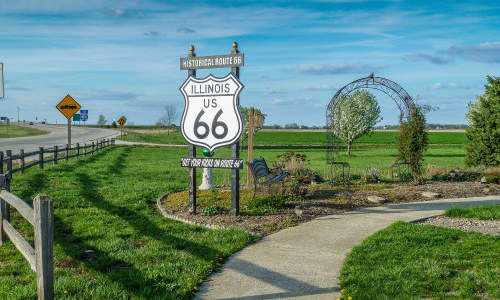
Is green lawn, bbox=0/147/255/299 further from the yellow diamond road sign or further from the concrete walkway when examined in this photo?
the yellow diamond road sign

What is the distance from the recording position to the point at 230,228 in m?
7.47

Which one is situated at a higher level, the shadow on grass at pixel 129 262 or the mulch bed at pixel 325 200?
the mulch bed at pixel 325 200

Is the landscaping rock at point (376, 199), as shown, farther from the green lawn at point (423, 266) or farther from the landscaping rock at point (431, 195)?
the green lawn at point (423, 266)

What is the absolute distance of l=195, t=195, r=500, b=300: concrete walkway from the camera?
4645 mm

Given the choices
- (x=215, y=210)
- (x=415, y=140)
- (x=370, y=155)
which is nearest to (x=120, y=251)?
(x=215, y=210)

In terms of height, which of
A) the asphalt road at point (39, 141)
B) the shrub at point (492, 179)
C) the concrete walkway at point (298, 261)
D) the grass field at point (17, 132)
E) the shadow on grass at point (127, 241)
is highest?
the grass field at point (17, 132)

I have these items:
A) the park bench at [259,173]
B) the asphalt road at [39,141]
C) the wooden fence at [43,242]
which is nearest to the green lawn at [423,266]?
the wooden fence at [43,242]

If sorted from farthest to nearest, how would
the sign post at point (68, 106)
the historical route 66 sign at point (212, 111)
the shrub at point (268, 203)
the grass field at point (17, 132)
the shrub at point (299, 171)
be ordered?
the grass field at point (17, 132) < the sign post at point (68, 106) < the shrub at point (299, 171) < the shrub at point (268, 203) < the historical route 66 sign at point (212, 111)

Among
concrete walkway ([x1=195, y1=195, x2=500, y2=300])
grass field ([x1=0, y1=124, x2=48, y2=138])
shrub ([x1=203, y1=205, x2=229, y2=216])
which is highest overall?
grass field ([x1=0, y1=124, x2=48, y2=138])

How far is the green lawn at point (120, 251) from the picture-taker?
4.74 meters

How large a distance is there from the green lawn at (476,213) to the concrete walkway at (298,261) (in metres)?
0.48

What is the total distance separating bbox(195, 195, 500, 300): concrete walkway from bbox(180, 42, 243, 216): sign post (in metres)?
2.08

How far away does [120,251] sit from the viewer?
621cm

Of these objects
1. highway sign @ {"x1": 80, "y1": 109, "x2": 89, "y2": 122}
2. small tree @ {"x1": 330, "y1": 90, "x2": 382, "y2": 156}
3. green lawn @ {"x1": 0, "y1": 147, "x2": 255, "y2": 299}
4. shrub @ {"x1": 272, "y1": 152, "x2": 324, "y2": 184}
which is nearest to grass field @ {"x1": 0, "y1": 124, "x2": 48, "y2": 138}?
highway sign @ {"x1": 80, "y1": 109, "x2": 89, "y2": 122}
